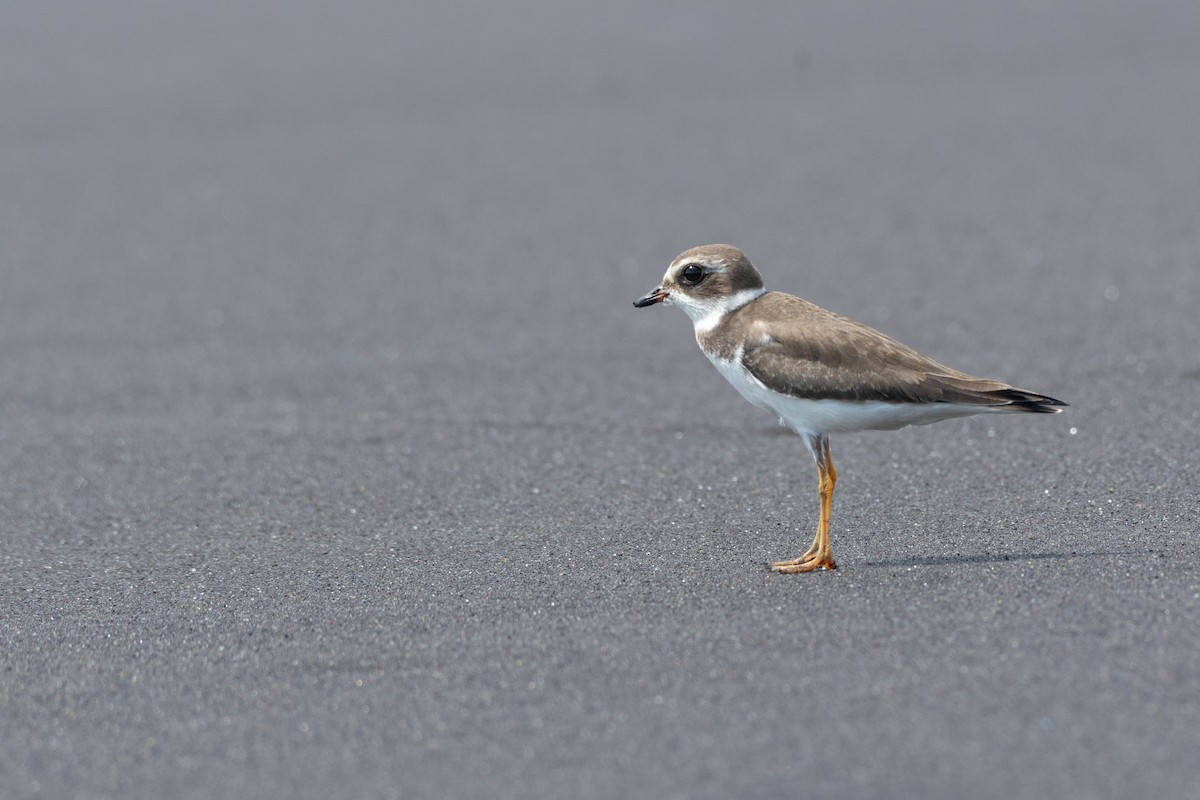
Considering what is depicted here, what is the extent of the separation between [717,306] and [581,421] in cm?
186

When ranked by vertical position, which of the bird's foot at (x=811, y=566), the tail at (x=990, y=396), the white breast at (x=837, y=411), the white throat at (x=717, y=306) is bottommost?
the bird's foot at (x=811, y=566)

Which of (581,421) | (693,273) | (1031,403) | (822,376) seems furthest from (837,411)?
(581,421)

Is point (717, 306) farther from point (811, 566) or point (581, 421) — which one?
point (581, 421)

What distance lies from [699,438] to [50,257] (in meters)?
5.27

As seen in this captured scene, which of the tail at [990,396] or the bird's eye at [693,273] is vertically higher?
the bird's eye at [693,273]

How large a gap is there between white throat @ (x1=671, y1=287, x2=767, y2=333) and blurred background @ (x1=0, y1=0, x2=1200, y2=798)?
30.4 inches

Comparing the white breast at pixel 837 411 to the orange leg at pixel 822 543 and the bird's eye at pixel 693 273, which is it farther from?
the bird's eye at pixel 693 273

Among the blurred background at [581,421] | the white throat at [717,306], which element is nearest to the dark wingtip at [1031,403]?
the blurred background at [581,421]

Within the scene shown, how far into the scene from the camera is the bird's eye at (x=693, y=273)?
199 inches

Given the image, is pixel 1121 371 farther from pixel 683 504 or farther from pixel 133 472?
pixel 133 472

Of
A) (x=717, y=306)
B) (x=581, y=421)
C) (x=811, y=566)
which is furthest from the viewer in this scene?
(x=581, y=421)

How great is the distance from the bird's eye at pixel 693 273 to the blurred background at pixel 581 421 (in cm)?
92

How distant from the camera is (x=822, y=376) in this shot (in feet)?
15.2

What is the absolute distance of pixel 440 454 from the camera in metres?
6.46
